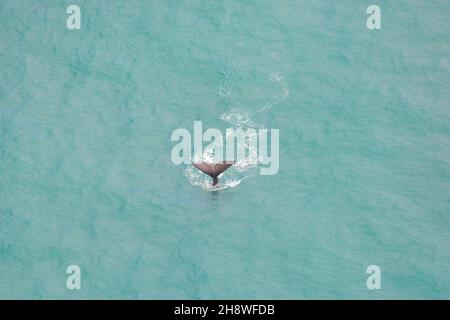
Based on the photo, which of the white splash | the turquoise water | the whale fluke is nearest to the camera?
the turquoise water

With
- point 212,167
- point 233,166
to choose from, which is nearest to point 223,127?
point 233,166

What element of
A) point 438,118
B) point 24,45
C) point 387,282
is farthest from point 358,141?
point 24,45

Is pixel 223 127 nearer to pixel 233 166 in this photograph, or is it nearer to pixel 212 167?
pixel 233 166

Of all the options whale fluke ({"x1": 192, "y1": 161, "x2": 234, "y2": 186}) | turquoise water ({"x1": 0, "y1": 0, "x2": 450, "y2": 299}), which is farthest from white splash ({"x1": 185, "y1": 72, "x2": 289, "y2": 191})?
whale fluke ({"x1": 192, "y1": 161, "x2": 234, "y2": 186})

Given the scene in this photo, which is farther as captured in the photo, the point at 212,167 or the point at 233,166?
the point at 233,166

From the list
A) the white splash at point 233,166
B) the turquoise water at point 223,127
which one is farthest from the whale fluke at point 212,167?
the turquoise water at point 223,127

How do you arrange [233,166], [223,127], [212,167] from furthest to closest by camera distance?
[223,127] < [233,166] < [212,167]

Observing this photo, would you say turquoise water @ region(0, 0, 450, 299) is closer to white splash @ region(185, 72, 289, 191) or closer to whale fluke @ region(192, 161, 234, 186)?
white splash @ region(185, 72, 289, 191)

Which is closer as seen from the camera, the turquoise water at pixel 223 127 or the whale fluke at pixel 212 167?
the turquoise water at pixel 223 127

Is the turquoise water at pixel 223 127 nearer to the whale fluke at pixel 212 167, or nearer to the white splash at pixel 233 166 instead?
the white splash at pixel 233 166
